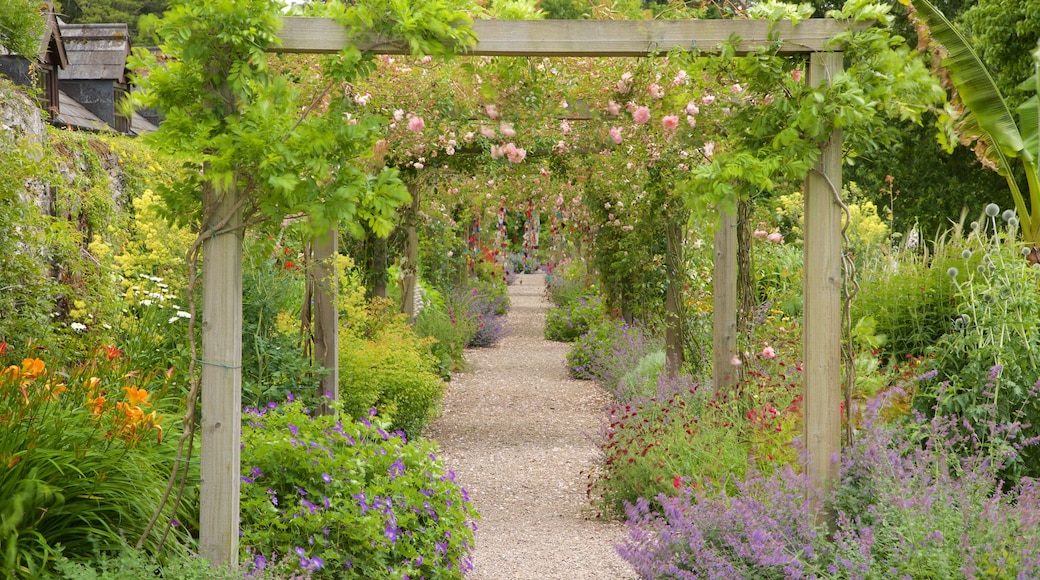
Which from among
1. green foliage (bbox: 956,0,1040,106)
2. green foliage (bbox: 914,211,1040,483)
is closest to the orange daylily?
green foliage (bbox: 914,211,1040,483)

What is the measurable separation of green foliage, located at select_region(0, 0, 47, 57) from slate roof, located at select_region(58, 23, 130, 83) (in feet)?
25.9

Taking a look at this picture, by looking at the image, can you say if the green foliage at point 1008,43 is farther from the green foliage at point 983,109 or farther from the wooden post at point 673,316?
the wooden post at point 673,316

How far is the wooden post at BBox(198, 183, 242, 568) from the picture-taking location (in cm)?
329

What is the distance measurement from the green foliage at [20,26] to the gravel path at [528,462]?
355 centimetres

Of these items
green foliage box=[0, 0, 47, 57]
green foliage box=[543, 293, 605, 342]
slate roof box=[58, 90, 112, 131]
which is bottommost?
green foliage box=[543, 293, 605, 342]

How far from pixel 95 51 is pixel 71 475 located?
11.1m

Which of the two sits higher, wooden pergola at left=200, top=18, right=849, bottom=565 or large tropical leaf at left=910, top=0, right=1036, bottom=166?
large tropical leaf at left=910, top=0, right=1036, bottom=166

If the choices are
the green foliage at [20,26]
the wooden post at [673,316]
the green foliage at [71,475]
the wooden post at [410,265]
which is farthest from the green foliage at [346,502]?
the wooden post at [410,265]

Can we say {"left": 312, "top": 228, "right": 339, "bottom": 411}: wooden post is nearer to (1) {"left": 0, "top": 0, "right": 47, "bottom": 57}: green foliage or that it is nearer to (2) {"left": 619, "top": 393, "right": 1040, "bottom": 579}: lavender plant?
(1) {"left": 0, "top": 0, "right": 47, "bottom": 57}: green foliage

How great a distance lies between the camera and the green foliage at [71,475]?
2.99m

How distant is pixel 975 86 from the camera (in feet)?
22.1

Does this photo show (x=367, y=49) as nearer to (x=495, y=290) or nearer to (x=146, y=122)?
(x=146, y=122)

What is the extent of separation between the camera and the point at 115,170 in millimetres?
8469

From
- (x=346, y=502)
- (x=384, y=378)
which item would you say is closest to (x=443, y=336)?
(x=384, y=378)
